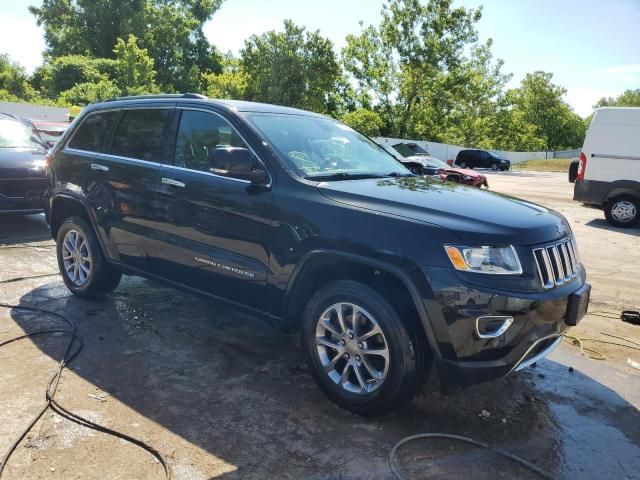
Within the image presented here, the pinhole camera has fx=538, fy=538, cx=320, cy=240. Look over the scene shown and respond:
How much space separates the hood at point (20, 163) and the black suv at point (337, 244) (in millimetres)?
3719

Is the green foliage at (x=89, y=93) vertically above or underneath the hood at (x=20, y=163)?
above

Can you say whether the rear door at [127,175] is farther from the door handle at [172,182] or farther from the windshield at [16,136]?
the windshield at [16,136]

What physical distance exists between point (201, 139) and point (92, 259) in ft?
5.69

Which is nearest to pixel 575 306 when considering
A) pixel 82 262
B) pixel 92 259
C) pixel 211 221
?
pixel 211 221

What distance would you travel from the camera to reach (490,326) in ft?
9.24

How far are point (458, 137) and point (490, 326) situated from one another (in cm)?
5054

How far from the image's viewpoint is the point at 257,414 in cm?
323

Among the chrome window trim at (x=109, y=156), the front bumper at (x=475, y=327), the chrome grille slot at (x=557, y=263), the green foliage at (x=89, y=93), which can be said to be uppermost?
the green foliage at (x=89, y=93)

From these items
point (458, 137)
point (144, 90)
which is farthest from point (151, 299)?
point (458, 137)

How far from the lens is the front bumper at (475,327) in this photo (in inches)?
110

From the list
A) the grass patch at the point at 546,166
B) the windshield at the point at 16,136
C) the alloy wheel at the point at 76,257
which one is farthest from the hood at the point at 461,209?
the grass patch at the point at 546,166

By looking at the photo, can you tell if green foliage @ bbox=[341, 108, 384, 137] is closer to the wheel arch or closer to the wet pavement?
the wet pavement

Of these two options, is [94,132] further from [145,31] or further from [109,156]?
[145,31]

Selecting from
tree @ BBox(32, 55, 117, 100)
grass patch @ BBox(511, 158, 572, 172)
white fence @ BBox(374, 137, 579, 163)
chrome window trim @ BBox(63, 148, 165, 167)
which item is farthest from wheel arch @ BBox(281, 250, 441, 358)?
grass patch @ BBox(511, 158, 572, 172)
